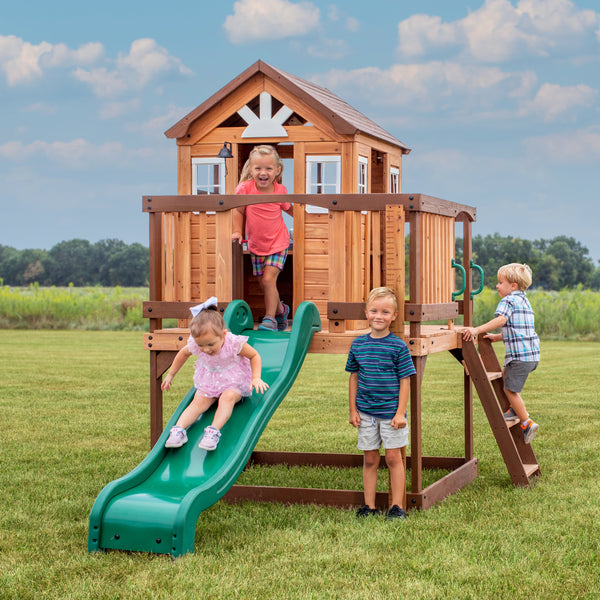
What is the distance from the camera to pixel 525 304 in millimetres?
7711

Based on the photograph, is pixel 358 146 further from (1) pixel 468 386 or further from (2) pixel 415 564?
(2) pixel 415 564

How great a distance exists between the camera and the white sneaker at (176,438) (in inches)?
238

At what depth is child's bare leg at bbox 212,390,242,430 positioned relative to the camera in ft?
20.1

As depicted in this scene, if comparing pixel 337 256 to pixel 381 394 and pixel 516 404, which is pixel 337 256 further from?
pixel 516 404

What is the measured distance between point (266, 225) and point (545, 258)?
6218 centimetres

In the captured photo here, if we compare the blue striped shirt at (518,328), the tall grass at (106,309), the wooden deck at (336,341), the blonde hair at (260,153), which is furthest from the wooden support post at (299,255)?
the tall grass at (106,309)

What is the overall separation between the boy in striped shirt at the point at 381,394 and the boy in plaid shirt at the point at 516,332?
148 centimetres

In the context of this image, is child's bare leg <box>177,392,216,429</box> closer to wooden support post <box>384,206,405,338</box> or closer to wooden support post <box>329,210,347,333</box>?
wooden support post <box>329,210,347,333</box>

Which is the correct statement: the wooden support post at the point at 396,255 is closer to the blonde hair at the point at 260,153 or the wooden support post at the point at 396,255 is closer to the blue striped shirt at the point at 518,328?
the blue striped shirt at the point at 518,328

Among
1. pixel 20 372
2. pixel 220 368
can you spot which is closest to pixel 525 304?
pixel 220 368

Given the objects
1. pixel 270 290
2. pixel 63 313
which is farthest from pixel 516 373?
pixel 63 313

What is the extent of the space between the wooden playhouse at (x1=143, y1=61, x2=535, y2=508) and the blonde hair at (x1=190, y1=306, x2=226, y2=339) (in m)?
0.95

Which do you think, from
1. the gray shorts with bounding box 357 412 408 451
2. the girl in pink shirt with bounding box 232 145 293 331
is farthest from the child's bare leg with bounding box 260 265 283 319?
the gray shorts with bounding box 357 412 408 451

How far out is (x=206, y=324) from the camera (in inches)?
243
